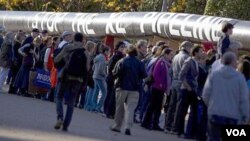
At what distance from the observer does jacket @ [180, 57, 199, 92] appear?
17.5 m

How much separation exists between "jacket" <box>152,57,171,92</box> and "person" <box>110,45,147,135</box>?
1784mm

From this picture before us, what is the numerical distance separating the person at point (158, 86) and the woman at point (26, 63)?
239 inches

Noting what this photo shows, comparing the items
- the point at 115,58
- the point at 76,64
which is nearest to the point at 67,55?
the point at 76,64

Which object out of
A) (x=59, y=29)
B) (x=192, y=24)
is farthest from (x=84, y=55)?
(x=59, y=29)

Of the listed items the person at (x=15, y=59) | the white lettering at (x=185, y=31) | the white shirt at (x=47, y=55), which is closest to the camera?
the white shirt at (x=47, y=55)

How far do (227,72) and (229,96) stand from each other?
353 millimetres

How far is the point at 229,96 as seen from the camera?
38.6 ft

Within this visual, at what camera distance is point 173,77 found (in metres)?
18.6

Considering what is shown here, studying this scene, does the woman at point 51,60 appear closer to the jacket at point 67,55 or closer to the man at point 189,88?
the man at point 189,88

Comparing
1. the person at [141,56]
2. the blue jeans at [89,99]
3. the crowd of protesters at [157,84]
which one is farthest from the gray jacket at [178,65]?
the blue jeans at [89,99]

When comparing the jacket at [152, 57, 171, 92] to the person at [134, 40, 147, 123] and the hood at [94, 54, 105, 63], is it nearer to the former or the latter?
the person at [134, 40, 147, 123]

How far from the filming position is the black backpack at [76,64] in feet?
53.2

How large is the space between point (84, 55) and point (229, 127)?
18.9 ft

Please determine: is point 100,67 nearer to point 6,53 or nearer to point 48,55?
point 48,55
